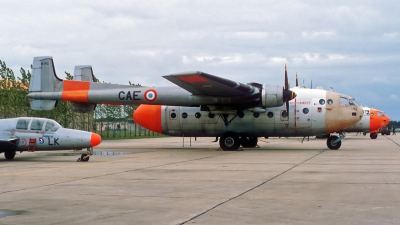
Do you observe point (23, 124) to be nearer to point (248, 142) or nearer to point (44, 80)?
point (44, 80)

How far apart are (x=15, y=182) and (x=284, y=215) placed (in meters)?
7.58

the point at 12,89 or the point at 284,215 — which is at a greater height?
the point at 12,89

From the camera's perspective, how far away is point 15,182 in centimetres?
1258

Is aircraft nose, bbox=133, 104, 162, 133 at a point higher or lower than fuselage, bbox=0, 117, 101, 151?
higher

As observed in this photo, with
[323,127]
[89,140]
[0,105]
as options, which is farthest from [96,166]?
[0,105]

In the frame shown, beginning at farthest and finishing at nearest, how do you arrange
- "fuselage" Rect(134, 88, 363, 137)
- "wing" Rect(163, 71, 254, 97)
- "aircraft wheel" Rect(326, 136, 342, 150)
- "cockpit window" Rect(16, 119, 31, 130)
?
"aircraft wheel" Rect(326, 136, 342, 150) < "fuselage" Rect(134, 88, 363, 137) < "wing" Rect(163, 71, 254, 97) < "cockpit window" Rect(16, 119, 31, 130)

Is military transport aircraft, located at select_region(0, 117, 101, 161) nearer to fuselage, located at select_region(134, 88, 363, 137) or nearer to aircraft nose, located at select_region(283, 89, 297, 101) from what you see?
fuselage, located at select_region(134, 88, 363, 137)

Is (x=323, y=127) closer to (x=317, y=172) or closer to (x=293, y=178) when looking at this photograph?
(x=317, y=172)

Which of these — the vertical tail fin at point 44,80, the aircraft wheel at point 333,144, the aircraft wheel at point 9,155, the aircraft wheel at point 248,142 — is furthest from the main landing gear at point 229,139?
the aircraft wheel at point 9,155

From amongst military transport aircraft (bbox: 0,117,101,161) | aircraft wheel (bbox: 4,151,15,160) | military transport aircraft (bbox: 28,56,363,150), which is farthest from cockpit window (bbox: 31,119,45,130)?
military transport aircraft (bbox: 28,56,363,150)

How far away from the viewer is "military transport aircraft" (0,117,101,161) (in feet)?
63.8

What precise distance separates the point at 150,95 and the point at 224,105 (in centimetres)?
398

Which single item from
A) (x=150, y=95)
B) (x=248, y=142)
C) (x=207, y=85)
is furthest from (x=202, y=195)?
(x=248, y=142)

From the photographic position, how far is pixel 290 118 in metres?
26.4
